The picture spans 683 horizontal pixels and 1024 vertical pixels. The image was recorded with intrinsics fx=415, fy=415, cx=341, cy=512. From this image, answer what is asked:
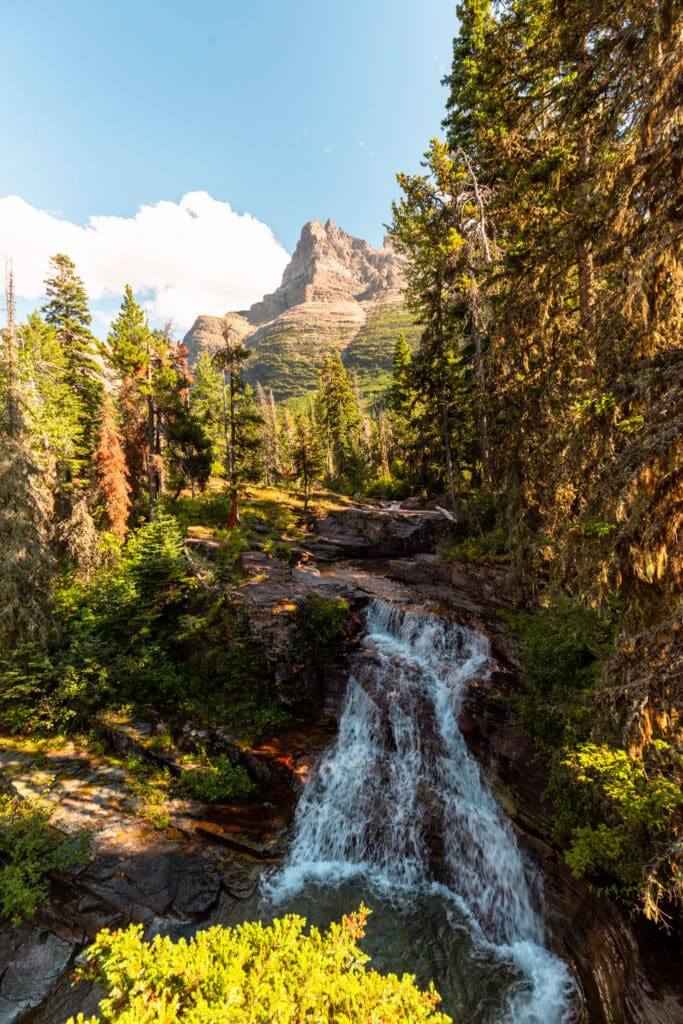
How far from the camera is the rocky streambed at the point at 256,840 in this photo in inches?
294

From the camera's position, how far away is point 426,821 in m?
10.6

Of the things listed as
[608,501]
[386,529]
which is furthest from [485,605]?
[608,501]

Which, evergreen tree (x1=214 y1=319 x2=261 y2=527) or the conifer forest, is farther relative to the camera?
evergreen tree (x1=214 y1=319 x2=261 y2=527)

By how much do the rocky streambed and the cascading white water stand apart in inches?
17.0

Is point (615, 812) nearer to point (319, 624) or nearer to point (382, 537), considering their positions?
point (319, 624)

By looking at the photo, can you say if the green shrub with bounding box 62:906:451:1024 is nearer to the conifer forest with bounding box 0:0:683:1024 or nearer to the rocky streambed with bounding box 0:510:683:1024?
the conifer forest with bounding box 0:0:683:1024

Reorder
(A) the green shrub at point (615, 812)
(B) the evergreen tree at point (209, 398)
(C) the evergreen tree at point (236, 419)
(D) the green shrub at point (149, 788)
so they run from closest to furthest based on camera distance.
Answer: (A) the green shrub at point (615, 812), (D) the green shrub at point (149, 788), (C) the evergreen tree at point (236, 419), (B) the evergreen tree at point (209, 398)

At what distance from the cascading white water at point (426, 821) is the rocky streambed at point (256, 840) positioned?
43 centimetres

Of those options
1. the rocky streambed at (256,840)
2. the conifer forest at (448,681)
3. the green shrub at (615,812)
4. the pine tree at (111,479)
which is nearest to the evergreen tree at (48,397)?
the conifer forest at (448,681)

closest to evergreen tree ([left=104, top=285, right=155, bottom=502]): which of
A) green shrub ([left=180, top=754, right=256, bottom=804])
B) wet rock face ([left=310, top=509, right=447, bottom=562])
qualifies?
wet rock face ([left=310, top=509, right=447, bottom=562])

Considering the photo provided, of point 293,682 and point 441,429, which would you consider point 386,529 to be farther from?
point 293,682

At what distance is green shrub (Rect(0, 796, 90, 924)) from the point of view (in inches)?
368

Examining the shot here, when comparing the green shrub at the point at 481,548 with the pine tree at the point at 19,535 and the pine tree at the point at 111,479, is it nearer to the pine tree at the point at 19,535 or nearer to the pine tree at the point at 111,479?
the pine tree at the point at 19,535

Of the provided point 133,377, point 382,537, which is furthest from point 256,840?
point 133,377
